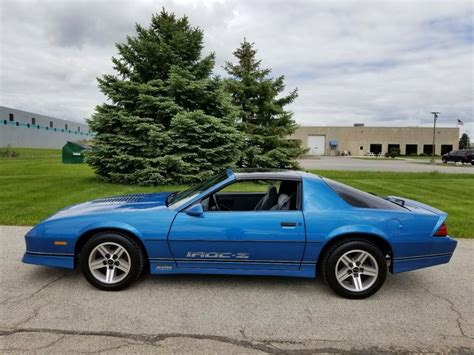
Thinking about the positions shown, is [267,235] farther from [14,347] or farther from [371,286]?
[14,347]

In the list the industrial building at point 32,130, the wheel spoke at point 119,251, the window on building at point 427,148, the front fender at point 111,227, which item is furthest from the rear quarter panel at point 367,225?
the window on building at point 427,148

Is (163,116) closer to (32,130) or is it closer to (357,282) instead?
(357,282)

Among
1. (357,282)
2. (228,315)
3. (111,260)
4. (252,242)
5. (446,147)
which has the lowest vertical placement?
(228,315)

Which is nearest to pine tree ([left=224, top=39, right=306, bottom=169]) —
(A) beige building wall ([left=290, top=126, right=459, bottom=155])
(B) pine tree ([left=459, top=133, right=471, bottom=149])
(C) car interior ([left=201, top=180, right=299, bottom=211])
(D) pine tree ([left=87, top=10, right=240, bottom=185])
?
(D) pine tree ([left=87, top=10, right=240, bottom=185])

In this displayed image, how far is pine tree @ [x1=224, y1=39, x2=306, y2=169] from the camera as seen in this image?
14.1 m

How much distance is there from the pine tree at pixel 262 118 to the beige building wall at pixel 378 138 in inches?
1971

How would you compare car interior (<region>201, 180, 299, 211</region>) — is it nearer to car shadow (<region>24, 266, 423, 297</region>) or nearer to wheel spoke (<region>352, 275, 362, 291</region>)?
car shadow (<region>24, 266, 423, 297</region>)

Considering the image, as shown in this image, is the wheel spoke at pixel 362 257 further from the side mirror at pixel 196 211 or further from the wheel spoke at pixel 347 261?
the side mirror at pixel 196 211

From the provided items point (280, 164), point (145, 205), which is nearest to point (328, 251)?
point (145, 205)

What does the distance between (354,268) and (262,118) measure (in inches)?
472

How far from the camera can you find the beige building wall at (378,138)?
6412 cm

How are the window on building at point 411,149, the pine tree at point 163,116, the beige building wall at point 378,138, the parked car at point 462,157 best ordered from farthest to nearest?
the window on building at point 411,149 → the beige building wall at point 378,138 → the parked car at point 462,157 → the pine tree at point 163,116

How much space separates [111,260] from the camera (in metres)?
3.58

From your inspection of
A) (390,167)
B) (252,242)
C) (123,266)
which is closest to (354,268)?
(252,242)
